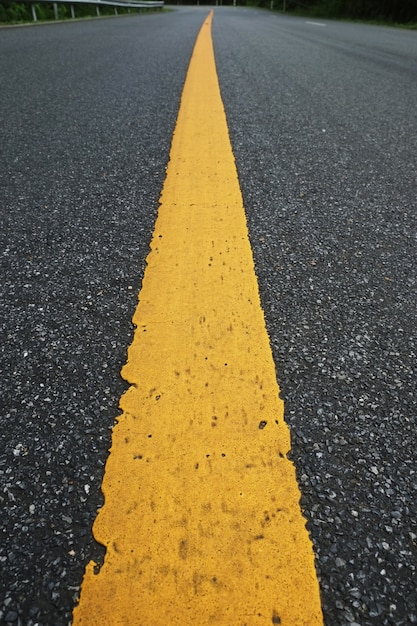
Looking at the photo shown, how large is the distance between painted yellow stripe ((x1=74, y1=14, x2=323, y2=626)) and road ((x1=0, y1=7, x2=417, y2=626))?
0.10 feet

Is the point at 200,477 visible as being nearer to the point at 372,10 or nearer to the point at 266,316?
the point at 266,316

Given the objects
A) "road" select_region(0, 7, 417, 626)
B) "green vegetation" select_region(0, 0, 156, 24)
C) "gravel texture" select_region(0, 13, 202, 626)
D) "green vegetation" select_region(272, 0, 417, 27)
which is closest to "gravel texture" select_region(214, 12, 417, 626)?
"road" select_region(0, 7, 417, 626)

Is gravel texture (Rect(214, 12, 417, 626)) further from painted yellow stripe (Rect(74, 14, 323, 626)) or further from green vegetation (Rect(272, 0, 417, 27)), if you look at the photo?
green vegetation (Rect(272, 0, 417, 27))

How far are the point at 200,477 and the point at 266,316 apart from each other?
1.51 feet

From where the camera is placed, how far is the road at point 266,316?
65 centimetres

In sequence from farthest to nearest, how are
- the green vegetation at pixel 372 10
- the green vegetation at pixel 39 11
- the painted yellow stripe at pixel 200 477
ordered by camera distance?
the green vegetation at pixel 372 10 → the green vegetation at pixel 39 11 → the painted yellow stripe at pixel 200 477

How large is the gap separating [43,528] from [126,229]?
97cm

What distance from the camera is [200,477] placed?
733 mm

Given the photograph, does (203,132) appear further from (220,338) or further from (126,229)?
(220,338)

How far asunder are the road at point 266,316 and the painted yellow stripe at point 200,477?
0.10ft

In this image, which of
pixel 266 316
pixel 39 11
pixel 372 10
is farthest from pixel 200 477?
pixel 372 10

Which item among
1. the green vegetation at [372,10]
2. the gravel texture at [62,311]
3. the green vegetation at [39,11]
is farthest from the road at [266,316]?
the green vegetation at [372,10]

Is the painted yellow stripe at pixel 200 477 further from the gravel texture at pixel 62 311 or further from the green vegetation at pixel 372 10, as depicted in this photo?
the green vegetation at pixel 372 10

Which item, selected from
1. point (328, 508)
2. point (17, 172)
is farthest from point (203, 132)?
point (328, 508)
